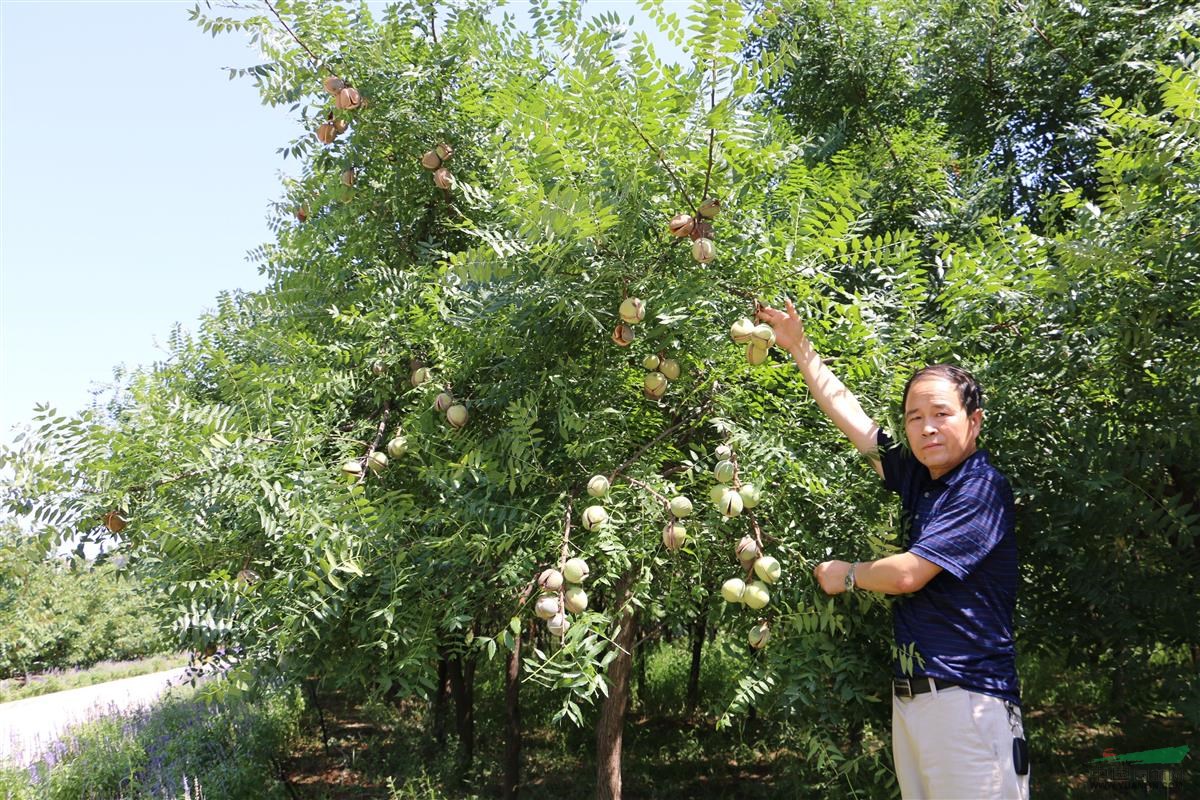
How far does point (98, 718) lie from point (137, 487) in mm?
6981

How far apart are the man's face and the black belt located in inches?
18.0

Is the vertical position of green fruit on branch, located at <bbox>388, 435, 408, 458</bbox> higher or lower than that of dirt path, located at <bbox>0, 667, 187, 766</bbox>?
higher

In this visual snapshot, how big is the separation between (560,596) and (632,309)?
70 centimetres

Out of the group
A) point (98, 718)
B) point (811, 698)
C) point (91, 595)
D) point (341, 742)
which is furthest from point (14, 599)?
point (811, 698)

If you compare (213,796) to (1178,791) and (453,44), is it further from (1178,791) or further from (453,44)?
(1178,791)

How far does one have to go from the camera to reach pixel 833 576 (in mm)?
1854

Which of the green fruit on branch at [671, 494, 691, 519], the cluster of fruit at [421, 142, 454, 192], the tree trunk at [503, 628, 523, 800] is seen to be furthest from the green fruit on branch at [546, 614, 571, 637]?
the tree trunk at [503, 628, 523, 800]

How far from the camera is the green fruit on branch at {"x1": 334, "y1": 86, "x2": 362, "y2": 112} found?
107 inches

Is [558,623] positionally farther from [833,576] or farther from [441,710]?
[441,710]

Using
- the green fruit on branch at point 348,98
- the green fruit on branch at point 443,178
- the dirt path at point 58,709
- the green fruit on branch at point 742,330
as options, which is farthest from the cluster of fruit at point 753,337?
the dirt path at point 58,709

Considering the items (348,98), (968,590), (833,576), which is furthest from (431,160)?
(968,590)

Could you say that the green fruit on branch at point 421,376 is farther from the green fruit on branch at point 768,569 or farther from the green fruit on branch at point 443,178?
the green fruit on branch at point 768,569

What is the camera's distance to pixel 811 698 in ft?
6.41

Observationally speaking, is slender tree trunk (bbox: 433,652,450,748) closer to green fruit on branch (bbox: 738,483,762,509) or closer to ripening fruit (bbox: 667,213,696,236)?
green fruit on branch (bbox: 738,483,762,509)
